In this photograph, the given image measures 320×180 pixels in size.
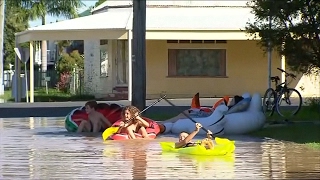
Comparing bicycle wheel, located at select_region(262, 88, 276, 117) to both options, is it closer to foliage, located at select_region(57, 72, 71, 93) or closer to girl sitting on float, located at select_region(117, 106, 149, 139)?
girl sitting on float, located at select_region(117, 106, 149, 139)

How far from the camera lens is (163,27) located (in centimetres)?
3047

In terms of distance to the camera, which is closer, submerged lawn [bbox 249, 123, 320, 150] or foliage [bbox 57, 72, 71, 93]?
submerged lawn [bbox 249, 123, 320, 150]

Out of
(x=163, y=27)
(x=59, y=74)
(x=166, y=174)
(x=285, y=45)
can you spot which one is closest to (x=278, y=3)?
(x=285, y=45)

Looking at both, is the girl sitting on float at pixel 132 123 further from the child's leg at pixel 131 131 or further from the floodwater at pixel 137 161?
the floodwater at pixel 137 161

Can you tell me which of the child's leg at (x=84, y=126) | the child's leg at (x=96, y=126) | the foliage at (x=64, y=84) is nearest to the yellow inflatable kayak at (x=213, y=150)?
the child's leg at (x=96, y=126)

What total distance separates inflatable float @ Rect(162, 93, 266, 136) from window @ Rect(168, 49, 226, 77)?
1577 cm

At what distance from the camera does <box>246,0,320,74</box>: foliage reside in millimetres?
17672

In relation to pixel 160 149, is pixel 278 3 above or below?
above

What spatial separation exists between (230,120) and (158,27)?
558 inches

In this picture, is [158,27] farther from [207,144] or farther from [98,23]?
[207,144]

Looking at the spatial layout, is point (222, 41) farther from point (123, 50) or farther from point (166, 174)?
point (166, 174)

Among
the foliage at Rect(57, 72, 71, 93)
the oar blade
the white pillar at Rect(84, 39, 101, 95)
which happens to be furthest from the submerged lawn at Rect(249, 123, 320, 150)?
the foliage at Rect(57, 72, 71, 93)

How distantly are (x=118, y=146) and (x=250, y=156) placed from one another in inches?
109

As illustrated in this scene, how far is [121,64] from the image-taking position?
34.3m
